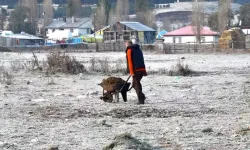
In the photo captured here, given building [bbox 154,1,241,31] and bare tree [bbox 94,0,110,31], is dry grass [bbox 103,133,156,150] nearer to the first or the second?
bare tree [bbox 94,0,110,31]

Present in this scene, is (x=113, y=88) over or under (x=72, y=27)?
over

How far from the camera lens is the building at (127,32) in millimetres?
95438

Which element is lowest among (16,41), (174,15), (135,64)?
(16,41)

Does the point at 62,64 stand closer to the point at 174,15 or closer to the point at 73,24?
the point at 73,24

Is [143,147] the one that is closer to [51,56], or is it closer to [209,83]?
[209,83]

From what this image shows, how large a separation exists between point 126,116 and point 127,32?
8190 cm

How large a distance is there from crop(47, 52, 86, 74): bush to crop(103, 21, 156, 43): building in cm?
6470

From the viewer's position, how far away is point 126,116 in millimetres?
14859

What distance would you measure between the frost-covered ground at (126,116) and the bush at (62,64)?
17.3 ft

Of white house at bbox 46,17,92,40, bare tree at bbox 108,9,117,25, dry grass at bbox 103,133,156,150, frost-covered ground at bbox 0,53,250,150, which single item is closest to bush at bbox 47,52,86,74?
frost-covered ground at bbox 0,53,250,150

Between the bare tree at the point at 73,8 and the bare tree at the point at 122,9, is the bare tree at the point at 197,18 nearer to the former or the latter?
the bare tree at the point at 122,9

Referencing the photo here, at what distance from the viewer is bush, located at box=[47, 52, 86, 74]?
96.7 ft

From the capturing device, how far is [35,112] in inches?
611

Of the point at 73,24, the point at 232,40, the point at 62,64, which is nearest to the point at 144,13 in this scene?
the point at 73,24
